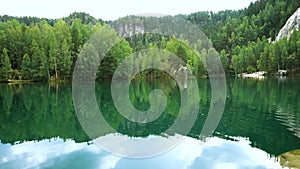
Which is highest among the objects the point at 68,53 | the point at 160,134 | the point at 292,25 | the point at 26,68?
the point at 292,25

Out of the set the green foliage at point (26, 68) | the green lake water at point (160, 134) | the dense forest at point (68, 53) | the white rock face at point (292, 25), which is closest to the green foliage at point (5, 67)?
the dense forest at point (68, 53)

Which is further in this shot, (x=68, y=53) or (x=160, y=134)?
(x=68, y=53)

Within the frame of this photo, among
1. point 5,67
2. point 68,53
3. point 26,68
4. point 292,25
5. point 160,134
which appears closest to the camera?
point 160,134

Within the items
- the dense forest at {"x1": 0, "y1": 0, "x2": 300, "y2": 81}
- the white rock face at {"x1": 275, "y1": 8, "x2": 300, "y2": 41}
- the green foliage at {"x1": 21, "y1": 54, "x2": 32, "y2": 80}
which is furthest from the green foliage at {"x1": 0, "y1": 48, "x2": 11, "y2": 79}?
the white rock face at {"x1": 275, "y1": 8, "x2": 300, "y2": 41}

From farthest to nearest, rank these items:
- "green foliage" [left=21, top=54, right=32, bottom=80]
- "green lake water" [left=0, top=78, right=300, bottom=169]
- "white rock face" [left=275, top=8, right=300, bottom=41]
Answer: "white rock face" [left=275, top=8, right=300, bottom=41] → "green foliage" [left=21, top=54, right=32, bottom=80] → "green lake water" [left=0, top=78, right=300, bottom=169]

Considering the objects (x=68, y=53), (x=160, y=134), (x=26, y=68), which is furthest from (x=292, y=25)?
(x=160, y=134)

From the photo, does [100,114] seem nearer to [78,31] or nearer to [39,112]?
[39,112]

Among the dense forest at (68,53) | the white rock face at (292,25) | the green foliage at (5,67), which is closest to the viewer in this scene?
the green foliage at (5,67)

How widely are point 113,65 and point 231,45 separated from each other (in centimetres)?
7823

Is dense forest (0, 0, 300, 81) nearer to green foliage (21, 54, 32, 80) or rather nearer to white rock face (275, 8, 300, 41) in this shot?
green foliage (21, 54, 32, 80)

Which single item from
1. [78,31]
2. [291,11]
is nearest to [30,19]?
[78,31]

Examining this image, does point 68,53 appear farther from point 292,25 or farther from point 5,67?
point 292,25

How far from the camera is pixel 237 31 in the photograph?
133m

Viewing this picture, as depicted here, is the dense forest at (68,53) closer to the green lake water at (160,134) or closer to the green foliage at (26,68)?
the green foliage at (26,68)
